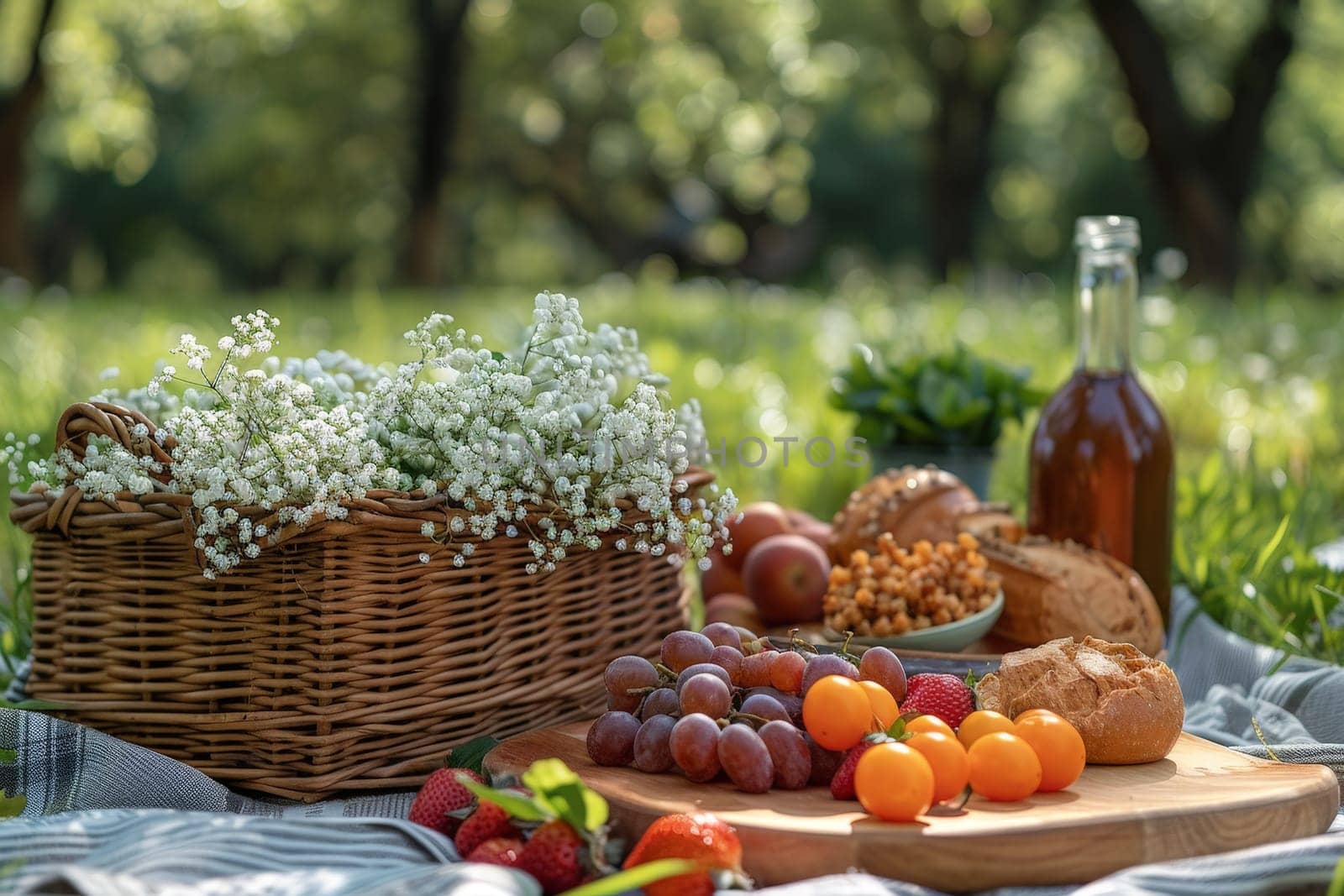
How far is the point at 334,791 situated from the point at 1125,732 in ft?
3.28

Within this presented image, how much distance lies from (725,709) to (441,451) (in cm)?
53

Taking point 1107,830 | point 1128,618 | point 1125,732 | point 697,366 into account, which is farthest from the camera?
point 697,366

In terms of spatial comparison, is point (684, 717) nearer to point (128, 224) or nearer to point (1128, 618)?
point (1128, 618)

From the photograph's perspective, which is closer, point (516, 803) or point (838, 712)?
point (516, 803)

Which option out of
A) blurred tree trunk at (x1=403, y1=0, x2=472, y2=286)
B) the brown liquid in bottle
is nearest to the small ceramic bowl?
the brown liquid in bottle

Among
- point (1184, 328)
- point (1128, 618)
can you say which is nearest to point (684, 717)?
point (1128, 618)

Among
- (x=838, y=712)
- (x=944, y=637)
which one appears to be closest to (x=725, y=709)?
(x=838, y=712)

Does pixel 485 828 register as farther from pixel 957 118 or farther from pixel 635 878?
pixel 957 118

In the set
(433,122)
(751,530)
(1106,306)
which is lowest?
(751,530)

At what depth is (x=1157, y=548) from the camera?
2.20 m

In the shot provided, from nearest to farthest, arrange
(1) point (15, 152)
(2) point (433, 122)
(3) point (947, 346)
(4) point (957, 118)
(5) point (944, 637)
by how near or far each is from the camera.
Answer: (5) point (944, 637) → (3) point (947, 346) → (1) point (15, 152) → (2) point (433, 122) → (4) point (957, 118)

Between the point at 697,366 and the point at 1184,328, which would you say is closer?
the point at 697,366

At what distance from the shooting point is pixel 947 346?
3.89 metres

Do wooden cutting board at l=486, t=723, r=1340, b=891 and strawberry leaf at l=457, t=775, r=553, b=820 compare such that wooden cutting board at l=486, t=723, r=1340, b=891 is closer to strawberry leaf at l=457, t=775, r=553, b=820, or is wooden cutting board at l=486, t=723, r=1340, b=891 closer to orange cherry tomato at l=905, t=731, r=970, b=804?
orange cherry tomato at l=905, t=731, r=970, b=804
